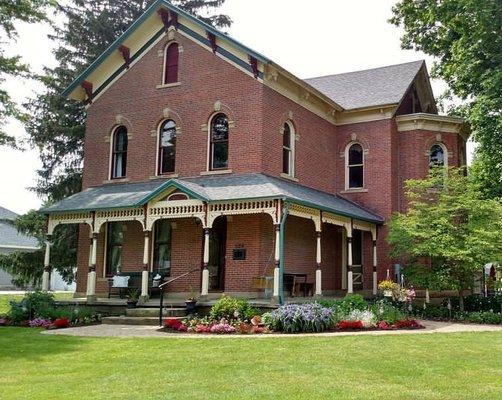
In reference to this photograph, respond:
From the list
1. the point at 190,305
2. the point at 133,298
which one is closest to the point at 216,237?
the point at 133,298

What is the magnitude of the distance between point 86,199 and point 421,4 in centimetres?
1653

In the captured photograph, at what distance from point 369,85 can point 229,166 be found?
946cm

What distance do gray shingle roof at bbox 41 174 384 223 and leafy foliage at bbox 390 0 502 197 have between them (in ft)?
16.9

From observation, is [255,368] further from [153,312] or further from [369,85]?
[369,85]

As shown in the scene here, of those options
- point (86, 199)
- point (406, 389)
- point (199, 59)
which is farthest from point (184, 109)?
point (406, 389)

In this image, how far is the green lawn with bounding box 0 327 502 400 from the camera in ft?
24.7

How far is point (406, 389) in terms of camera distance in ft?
25.0

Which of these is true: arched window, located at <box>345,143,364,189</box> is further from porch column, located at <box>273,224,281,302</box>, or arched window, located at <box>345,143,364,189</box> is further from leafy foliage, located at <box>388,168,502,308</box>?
porch column, located at <box>273,224,281,302</box>

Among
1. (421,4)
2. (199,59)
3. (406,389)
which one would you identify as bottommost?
(406,389)

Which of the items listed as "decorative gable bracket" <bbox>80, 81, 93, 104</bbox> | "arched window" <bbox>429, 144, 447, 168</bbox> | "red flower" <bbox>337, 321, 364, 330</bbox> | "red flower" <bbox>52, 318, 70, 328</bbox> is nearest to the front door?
"red flower" <bbox>52, 318, 70, 328</bbox>

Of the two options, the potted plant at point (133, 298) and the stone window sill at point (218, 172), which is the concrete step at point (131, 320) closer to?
the potted plant at point (133, 298)

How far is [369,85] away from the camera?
83.8 feet

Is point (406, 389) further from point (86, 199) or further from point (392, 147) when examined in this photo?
point (392, 147)

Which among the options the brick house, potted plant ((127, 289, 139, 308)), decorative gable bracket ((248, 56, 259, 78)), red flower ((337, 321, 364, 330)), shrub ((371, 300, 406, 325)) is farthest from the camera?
decorative gable bracket ((248, 56, 259, 78))
